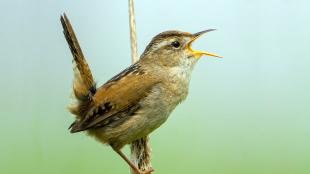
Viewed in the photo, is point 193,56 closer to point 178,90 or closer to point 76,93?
point 178,90

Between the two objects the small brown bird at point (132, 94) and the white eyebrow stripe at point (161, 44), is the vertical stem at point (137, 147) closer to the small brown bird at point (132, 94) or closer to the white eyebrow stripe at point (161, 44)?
the small brown bird at point (132, 94)

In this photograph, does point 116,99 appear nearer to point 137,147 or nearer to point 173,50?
point 137,147

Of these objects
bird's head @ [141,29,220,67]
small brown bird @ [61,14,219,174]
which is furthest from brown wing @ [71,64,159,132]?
bird's head @ [141,29,220,67]

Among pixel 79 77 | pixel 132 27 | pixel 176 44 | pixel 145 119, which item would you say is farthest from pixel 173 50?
pixel 79 77

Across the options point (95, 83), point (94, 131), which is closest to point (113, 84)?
point (95, 83)

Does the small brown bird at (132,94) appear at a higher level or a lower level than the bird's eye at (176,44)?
lower

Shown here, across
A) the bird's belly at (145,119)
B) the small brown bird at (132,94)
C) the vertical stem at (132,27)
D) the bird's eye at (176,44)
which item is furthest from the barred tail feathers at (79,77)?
the bird's eye at (176,44)
